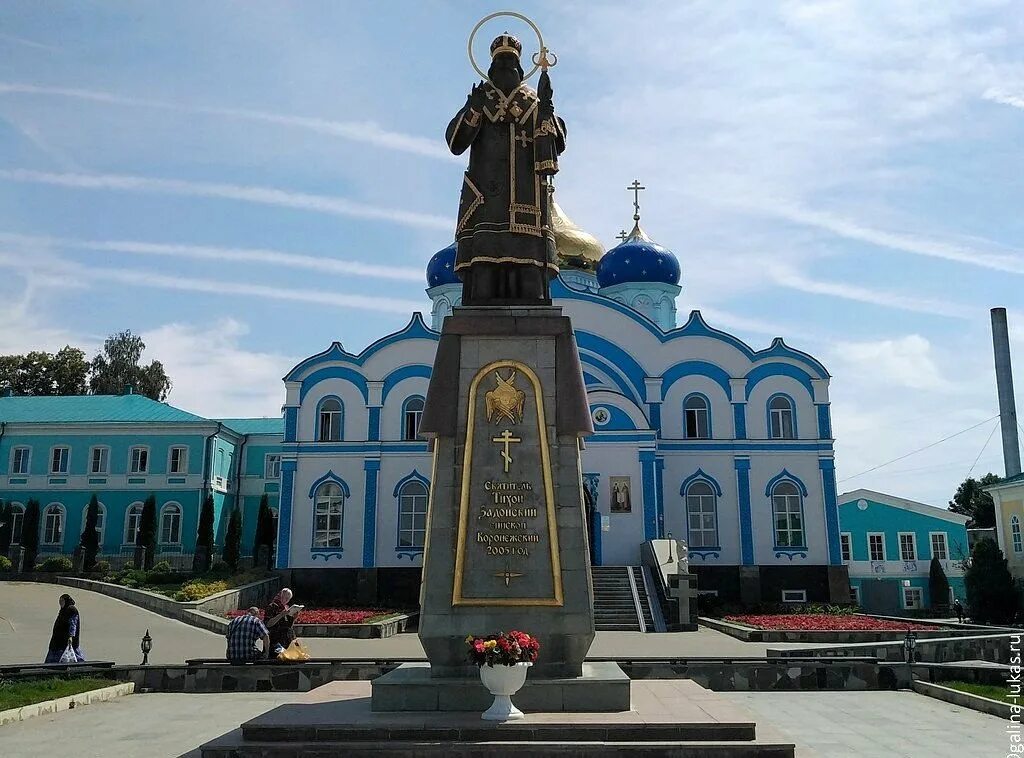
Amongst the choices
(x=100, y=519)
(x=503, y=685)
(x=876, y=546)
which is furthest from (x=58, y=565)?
(x=876, y=546)

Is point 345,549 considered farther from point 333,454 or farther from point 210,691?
point 210,691

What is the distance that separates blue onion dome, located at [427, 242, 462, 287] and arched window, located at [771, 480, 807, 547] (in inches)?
544

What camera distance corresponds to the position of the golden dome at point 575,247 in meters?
35.3

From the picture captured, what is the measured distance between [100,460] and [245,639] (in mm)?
27229

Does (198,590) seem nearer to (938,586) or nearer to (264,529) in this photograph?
(264,529)

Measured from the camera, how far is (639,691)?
9.59 metres

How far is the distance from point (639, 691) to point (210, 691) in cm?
591

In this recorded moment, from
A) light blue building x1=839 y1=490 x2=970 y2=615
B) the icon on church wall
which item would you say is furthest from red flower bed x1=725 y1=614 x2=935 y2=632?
light blue building x1=839 y1=490 x2=970 y2=615

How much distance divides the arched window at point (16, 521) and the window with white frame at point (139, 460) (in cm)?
420

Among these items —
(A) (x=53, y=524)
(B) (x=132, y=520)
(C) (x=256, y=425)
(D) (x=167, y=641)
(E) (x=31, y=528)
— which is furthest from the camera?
(C) (x=256, y=425)

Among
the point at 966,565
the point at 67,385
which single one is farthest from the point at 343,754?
the point at 67,385

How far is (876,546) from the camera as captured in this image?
34.7 m

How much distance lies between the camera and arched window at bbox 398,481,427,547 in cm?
2820

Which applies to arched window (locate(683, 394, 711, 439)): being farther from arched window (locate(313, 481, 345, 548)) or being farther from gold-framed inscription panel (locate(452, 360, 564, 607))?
gold-framed inscription panel (locate(452, 360, 564, 607))
